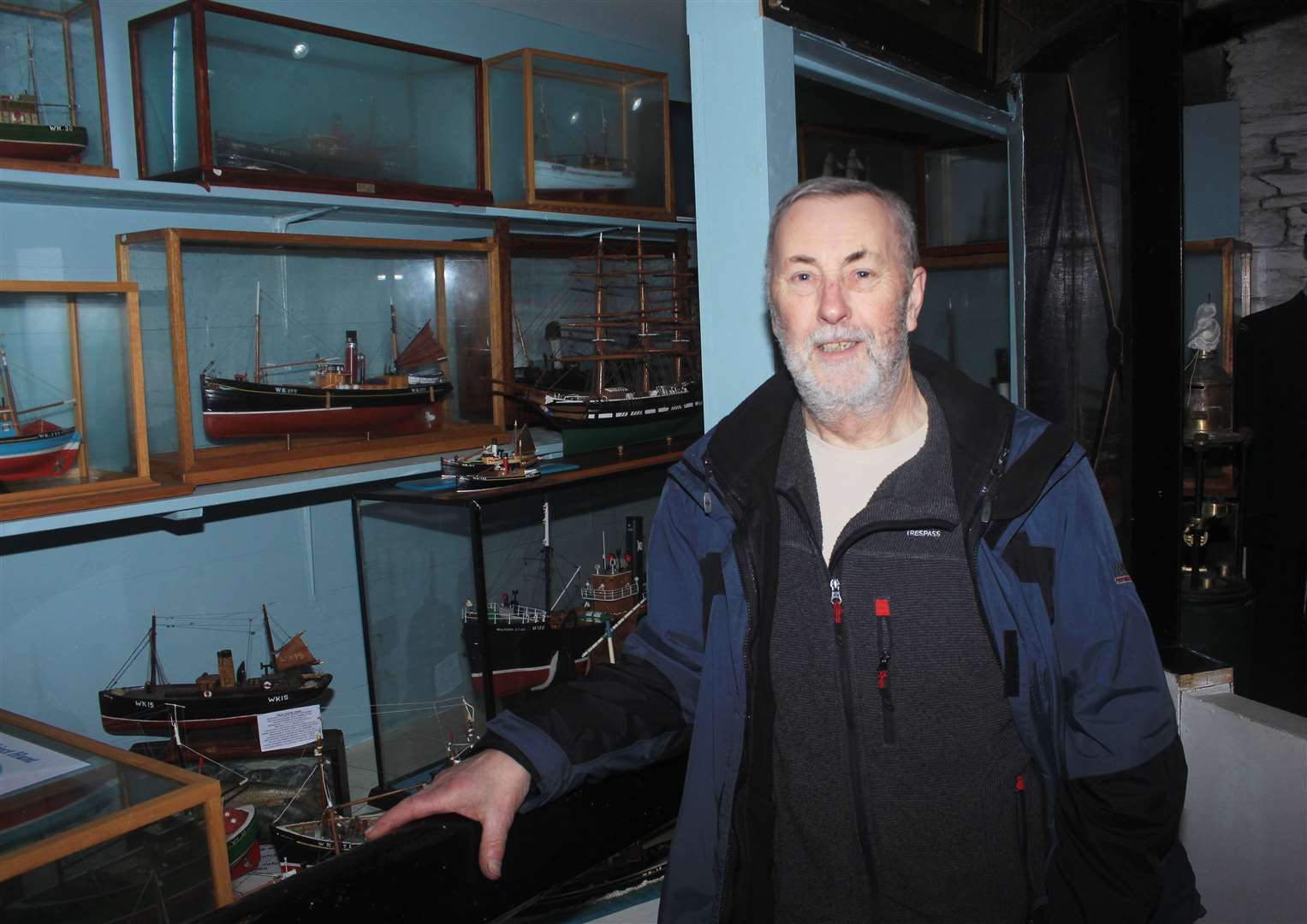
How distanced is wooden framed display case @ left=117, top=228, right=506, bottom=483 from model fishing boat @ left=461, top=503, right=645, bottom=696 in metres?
0.67

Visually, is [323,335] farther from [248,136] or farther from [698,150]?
[698,150]

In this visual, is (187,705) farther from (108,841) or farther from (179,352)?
(108,841)

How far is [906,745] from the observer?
1646mm

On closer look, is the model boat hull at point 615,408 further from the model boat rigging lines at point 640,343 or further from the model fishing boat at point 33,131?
the model fishing boat at point 33,131

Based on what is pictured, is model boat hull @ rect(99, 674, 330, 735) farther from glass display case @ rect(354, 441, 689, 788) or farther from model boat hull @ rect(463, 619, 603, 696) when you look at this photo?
model boat hull @ rect(463, 619, 603, 696)

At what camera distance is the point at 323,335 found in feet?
12.4

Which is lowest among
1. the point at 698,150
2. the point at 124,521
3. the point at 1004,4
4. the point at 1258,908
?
the point at 1258,908

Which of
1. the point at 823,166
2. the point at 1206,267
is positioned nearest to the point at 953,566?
the point at 823,166

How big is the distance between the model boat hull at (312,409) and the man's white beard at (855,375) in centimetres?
221

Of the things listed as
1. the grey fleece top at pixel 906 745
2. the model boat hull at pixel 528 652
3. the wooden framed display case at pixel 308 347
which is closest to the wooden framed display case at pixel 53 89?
the wooden framed display case at pixel 308 347

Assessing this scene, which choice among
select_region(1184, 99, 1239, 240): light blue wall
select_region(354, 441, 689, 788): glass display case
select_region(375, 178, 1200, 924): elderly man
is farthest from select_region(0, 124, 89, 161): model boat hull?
select_region(1184, 99, 1239, 240): light blue wall

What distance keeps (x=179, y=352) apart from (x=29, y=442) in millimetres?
501

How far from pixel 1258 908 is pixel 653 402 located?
9.63ft

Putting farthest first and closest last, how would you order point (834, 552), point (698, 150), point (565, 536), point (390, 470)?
point (565, 536) < point (390, 470) < point (698, 150) < point (834, 552)
